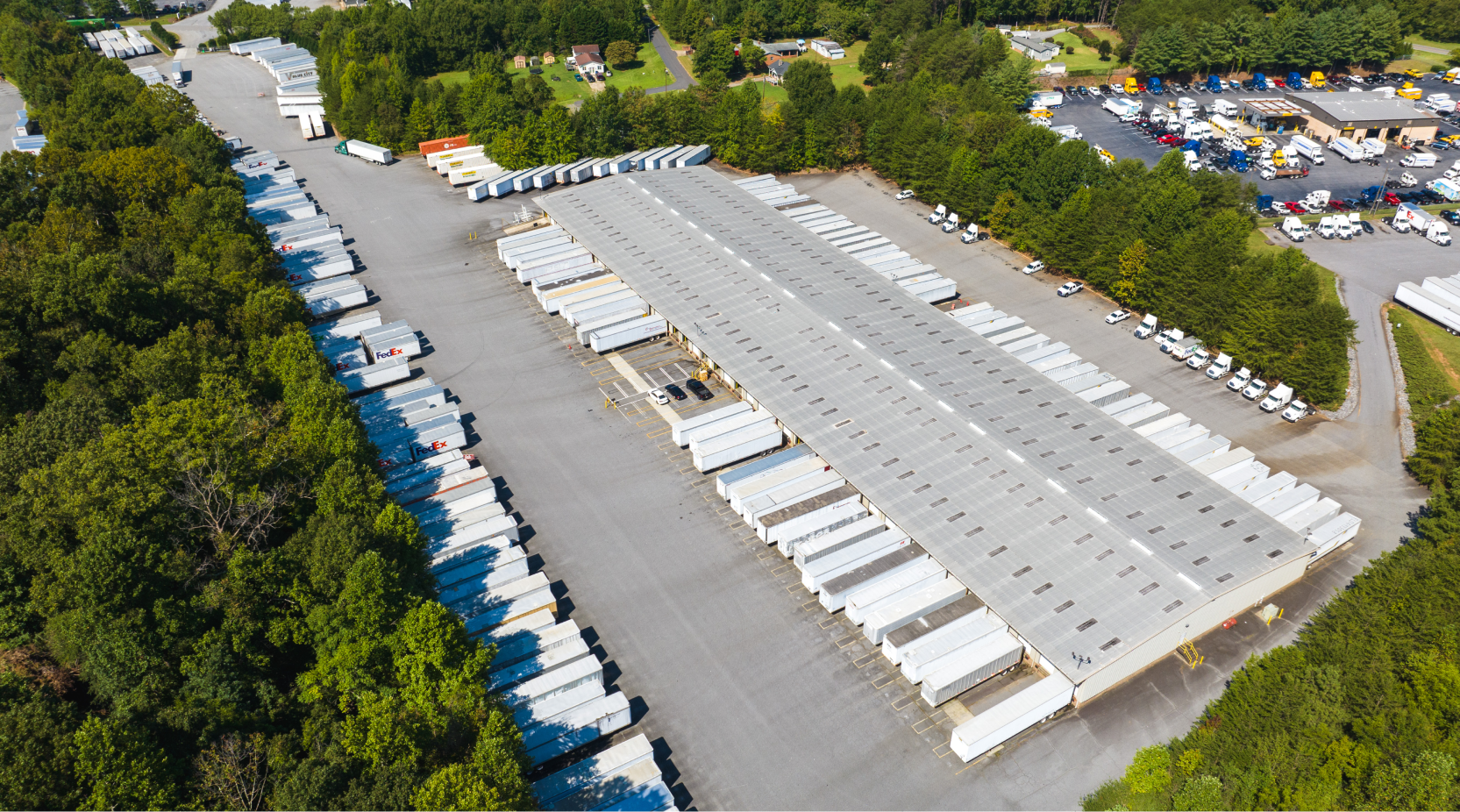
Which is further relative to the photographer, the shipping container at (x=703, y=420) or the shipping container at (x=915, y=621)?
the shipping container at (x=703, y=420)

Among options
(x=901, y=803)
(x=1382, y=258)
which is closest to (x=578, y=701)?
(x=901, y=803)

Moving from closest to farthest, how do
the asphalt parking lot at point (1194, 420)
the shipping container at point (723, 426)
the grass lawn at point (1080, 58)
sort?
1. the asphalt parking lot at point (1194, 420)
2. the shipping container at point (723, 426)
3. the grass lawn at point (1080, 58)

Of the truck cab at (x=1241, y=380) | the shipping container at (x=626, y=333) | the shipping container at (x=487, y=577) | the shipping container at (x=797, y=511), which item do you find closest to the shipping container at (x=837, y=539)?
the shipping container at (x=797, y=511)

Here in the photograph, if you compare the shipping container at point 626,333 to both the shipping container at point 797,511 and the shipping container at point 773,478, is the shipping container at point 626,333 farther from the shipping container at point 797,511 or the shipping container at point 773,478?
the shipping container at point 797,511

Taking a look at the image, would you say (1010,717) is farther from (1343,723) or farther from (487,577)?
(487,577)

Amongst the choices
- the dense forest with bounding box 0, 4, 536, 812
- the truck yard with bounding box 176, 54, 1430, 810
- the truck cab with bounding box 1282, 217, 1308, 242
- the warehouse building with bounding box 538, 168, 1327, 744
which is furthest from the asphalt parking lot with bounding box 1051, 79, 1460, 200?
the dense forest with bounding box 0, 4, 536, 812

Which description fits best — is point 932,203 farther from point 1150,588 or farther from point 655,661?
point 655,661
